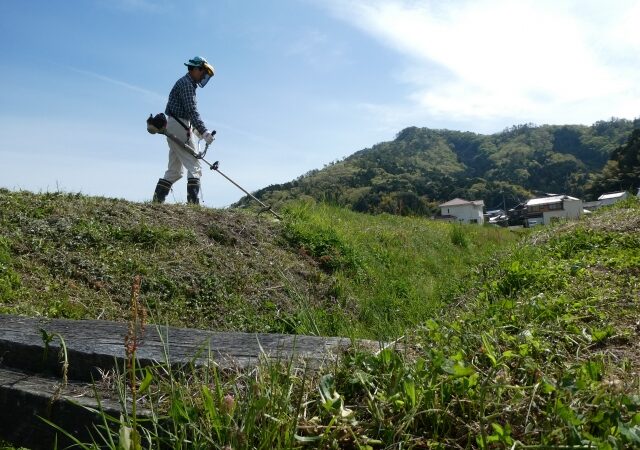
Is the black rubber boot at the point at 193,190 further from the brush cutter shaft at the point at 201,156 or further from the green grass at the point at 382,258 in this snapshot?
the green grass at the point at 382,258

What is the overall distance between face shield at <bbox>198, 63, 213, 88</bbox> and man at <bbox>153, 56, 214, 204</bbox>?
2 cm

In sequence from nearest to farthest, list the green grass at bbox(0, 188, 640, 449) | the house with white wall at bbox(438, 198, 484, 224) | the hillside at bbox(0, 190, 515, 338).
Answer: the green grass at bbox(0, 188, 640, 449) < the hillside at bbox(0, 190, 515, 338) < the house with white wall at bbox(438, 198, 484, 224)

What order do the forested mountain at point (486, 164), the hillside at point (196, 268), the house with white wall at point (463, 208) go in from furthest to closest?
the forested mountain at point (486, 164)
the house with white wall at point (463, 208)
the hillside at point (196, 268)

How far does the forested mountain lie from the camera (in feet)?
275

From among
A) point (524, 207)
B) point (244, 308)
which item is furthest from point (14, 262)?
point (524, 207)

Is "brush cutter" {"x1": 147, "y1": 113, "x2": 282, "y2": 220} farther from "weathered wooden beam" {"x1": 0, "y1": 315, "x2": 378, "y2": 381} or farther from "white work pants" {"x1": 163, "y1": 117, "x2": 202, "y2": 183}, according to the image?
"weathered wooden beam" {"x1": 0, "y1": 315, "x2": 378, "y2": 381}

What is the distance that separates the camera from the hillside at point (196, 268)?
5008mm

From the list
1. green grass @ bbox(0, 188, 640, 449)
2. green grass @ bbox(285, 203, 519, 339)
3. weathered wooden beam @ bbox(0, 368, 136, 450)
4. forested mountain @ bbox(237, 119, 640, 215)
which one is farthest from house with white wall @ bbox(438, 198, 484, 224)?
weathered wooden beam @ bbox(0, 368, 136, 450)

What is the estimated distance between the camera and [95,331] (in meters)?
2.53

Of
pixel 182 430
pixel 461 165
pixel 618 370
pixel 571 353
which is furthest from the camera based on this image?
pixel 461 165

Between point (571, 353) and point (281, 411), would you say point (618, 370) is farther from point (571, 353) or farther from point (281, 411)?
point (281, 411)

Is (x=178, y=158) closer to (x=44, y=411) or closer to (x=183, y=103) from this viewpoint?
(x=183, y=103)

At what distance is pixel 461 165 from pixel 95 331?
497 feet

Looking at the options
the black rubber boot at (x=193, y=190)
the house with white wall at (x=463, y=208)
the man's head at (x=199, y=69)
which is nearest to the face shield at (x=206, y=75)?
the man's head at (x=199, y=69)
